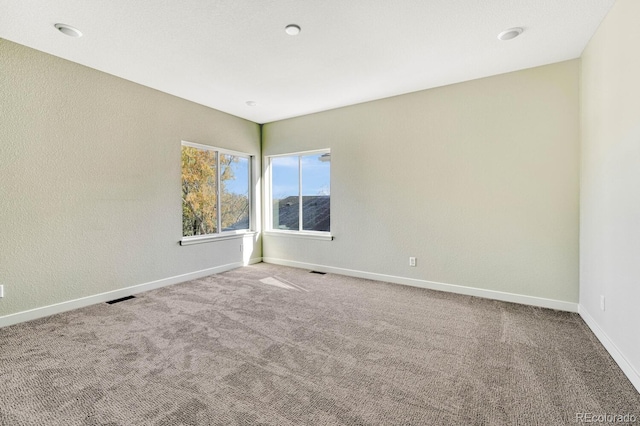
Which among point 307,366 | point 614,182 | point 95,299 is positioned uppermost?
point 614,182

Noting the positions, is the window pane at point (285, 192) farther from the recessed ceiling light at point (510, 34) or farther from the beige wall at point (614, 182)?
the beige wall at point (614, 182)

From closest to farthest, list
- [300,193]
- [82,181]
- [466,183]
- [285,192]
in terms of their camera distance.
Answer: [82,181]
[466,183]
[300,193]
[285,192]

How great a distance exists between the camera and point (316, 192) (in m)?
5.00

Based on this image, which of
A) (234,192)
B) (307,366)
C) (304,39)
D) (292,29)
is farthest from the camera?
(234,192)

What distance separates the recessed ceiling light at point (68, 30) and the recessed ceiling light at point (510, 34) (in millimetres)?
3800

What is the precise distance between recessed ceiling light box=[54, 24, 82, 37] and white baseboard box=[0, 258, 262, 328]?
8.79ft

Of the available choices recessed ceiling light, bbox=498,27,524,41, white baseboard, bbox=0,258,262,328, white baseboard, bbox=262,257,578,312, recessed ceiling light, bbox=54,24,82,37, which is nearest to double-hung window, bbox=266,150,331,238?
white baseboard, bbox=262,257,578,312

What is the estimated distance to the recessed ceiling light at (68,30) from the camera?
244 centimetres

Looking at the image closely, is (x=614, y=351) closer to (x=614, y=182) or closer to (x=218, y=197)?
(x=614, y=182)

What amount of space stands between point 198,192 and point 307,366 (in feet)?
11.1

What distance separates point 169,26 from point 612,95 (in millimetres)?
3671

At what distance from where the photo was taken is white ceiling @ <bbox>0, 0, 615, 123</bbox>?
221 cm

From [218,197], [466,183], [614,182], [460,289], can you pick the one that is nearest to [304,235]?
[218,197]

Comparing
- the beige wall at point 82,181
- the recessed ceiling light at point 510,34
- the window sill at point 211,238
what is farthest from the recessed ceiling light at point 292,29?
the window sill at point 211,238
